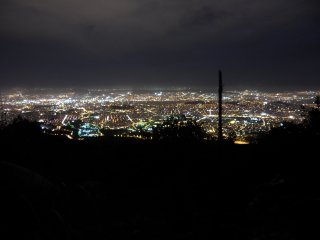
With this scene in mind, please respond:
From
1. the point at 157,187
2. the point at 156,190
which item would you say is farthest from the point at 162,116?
the point at 156,190

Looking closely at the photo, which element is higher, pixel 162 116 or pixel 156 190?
pixel 162 116

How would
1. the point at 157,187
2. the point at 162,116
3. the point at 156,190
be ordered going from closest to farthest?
the point at 156,190 < the point at 157,187 < the point at 162,116

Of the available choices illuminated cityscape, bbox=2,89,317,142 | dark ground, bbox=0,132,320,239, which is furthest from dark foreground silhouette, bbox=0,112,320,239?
illuminated cityscape, bbox=2,89,317,142

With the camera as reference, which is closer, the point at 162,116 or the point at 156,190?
the point at 156,190

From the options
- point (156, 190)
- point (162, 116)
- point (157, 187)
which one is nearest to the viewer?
point (156, 190)

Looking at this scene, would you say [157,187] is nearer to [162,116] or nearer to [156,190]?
[156,190]

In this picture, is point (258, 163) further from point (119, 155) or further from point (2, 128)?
point (2, 128)

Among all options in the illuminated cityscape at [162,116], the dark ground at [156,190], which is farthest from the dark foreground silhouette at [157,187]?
the illuminated cityscape at [162,116]

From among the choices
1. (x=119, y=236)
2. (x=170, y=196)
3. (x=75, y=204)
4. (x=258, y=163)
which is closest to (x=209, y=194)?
(x=170, y=196)

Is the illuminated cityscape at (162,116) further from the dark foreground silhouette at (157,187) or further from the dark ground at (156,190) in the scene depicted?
the dark ground at (156,190)
